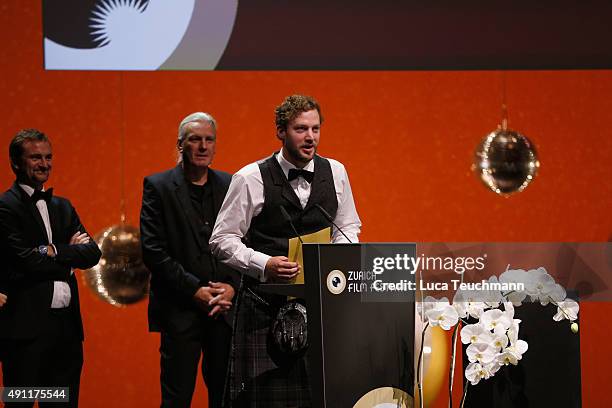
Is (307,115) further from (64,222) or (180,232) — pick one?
(64,222)

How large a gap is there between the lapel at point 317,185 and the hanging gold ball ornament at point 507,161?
3.34ft

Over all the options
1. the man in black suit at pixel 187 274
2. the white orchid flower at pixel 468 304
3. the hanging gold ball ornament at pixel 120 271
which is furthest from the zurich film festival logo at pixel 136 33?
the white orchid flower at pixel 468 304

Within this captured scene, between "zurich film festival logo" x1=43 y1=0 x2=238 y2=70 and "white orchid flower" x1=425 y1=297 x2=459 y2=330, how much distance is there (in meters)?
2.89

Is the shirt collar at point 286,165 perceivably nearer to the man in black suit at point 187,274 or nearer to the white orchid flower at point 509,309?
the man in black suit at point 187,274

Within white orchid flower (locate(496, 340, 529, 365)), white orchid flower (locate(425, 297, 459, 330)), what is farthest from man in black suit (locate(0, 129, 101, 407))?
white orchid flower (locate(496, 340, 529, 365))

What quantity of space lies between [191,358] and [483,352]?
1.88 m

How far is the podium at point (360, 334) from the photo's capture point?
2236 millimetres

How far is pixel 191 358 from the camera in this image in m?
3.76

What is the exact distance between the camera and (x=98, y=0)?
4.62 m

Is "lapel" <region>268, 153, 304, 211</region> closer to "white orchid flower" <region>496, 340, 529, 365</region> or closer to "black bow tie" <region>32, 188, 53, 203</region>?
"black bow tie" <region>32, 188, 53, 203</region>

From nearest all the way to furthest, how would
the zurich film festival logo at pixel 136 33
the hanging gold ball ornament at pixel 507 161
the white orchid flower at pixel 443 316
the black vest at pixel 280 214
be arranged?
1. the white orchid flower at pixel 443 316
2. the black vest at pixel 280 214
3. the hanging gold ball ornament at pixel 507 161
4. the zurich film festival logo at pixel 136 33

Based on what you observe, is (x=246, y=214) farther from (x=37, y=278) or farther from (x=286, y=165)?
(x=37, y=278)

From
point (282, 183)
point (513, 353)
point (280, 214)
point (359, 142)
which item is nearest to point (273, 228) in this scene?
point (280, 214)

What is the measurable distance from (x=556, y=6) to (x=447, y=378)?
121 inches
